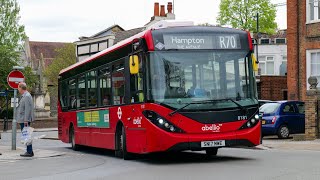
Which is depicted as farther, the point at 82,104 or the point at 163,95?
the point at 82,104

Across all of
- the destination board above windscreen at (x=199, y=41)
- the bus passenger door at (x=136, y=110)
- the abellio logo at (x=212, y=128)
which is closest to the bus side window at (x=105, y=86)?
the bus passenger door at (x=136, y=110)

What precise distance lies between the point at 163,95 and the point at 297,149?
21.5 ft

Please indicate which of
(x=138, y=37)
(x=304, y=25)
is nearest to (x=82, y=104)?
(x=138, y=37)

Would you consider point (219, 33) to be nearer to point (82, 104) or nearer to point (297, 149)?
point (297, 149)

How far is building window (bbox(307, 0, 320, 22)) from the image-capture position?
1261 inches

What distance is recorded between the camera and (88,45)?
45.9 meters

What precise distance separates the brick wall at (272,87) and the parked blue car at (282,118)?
19.2 meters

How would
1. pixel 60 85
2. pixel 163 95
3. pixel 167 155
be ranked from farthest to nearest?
1. pixel 60 85
2. pixel 167 155
3. pixel 163 95

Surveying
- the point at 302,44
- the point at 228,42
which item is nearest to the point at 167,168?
the point at 228,42

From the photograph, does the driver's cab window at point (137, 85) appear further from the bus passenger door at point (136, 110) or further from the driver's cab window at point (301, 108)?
the driver's cab window at point (301, 108)

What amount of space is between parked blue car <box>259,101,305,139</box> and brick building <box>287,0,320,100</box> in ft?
24.0

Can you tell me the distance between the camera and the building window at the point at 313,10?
105 feet

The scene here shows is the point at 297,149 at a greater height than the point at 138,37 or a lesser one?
lesser

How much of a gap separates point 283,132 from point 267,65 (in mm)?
32986
